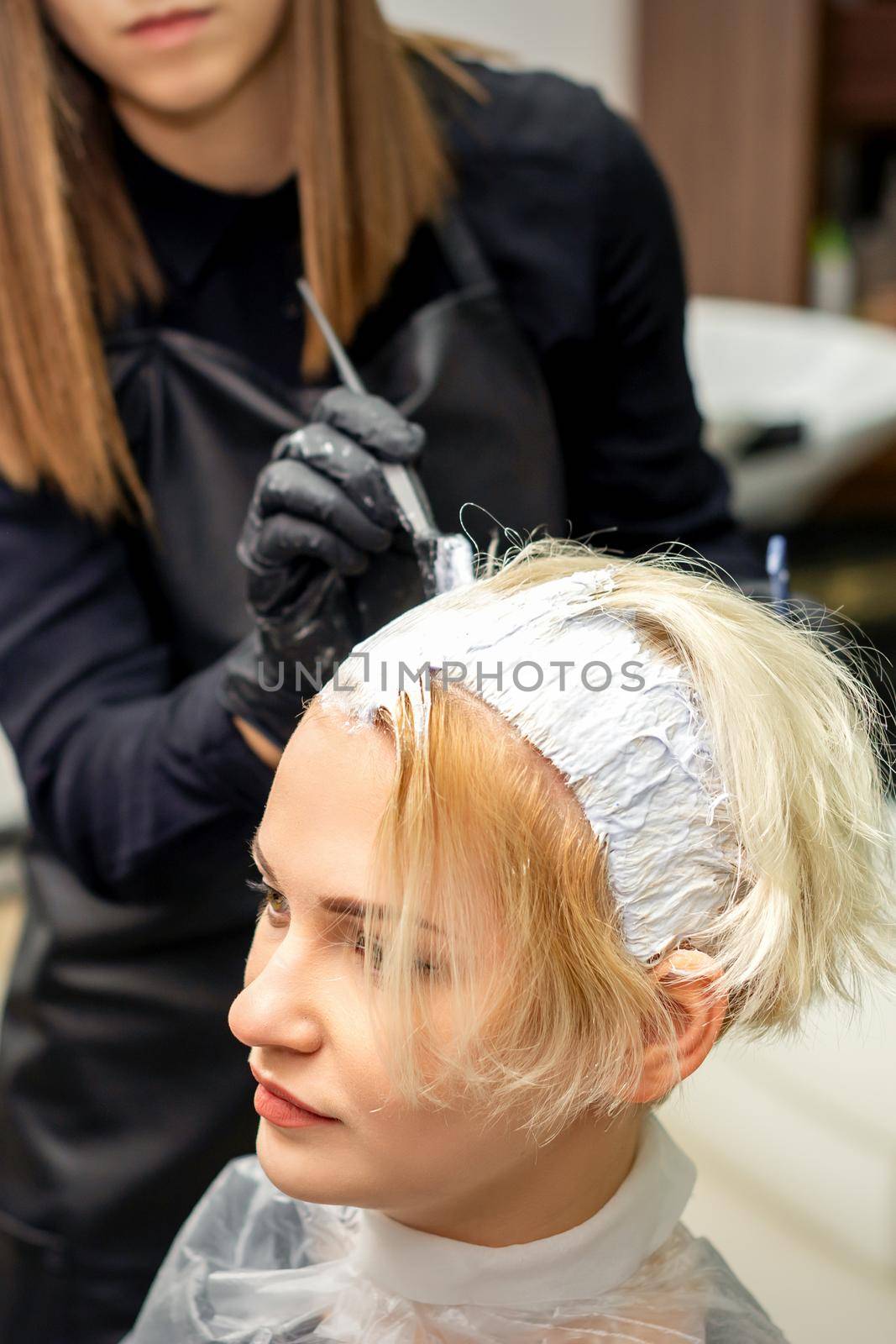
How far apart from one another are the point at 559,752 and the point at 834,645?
11.2 inches

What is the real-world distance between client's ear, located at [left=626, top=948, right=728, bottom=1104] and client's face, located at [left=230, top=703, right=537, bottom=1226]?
0.07m

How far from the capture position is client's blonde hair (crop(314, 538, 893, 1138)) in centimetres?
59

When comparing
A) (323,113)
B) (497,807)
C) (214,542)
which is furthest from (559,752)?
(323,113)

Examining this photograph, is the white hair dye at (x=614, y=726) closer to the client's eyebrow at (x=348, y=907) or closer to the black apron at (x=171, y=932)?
the client's eyebrow at (x=348, y=907)

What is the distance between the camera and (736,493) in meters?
2.31

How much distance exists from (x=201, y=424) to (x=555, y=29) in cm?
Answer: 211

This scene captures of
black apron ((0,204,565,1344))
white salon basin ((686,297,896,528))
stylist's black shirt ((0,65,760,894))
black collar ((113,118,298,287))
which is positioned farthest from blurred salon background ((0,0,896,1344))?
black collar ((113,118,298,287))

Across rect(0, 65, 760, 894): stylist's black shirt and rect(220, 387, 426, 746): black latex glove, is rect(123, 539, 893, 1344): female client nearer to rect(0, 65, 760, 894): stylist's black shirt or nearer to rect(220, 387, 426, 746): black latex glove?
rect(220, 387, 426, 746): black latex glove

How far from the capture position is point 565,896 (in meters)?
0.59

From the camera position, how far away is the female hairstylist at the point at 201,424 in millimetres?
870

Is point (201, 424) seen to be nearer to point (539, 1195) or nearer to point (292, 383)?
point (292, 383)

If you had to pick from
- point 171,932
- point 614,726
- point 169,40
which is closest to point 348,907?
point 614,726

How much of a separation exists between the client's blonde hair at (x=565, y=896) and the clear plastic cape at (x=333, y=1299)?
0.12 m

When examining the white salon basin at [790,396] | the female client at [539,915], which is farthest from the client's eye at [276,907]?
the white salon basin at [790,396]
